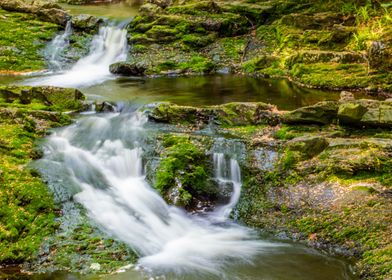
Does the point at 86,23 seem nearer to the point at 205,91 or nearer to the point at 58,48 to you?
the point at 58,48

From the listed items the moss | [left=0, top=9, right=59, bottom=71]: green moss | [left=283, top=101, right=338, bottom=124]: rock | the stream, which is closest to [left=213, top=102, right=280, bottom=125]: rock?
[left=283, top=101, right=338, bottom=124]: rock

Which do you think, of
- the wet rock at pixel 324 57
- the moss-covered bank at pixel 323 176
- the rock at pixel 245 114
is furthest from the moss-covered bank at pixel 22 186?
the wet rock at pixel 324 57

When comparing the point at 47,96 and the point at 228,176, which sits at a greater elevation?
the point at 47,96

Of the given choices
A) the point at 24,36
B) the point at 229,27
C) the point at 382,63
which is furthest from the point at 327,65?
the point at 24,36

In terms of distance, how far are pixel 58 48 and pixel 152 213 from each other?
15.3 meters

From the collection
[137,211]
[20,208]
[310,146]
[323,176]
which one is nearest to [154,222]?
[137,211]

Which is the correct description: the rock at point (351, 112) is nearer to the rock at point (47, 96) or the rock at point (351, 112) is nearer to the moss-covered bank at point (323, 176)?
the moss-covered bank at point (323, 176)

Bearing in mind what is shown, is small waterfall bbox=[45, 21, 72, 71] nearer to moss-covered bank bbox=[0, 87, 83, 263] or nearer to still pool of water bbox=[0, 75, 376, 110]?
still pool of water bbox=[0, 75, 376, 110]

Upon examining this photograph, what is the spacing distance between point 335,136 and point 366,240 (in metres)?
2.92

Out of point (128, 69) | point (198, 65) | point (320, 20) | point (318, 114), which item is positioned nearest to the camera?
point (318, 114)

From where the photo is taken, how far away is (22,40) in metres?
21.0

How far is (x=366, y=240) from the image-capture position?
673cm

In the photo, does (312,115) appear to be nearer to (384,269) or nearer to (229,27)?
(384,269)

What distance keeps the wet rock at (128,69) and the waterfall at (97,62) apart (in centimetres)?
37
